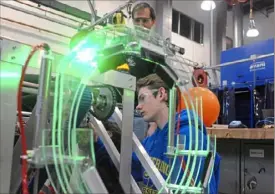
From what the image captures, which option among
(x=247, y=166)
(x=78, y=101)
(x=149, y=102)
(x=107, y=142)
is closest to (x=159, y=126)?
(x=149, y=102)

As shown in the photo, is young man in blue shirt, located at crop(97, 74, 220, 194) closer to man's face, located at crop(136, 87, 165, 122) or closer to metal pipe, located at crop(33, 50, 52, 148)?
man's face, located at crop(136, 87, 165, 122)

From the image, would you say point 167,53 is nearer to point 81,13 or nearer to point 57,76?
point 57,76

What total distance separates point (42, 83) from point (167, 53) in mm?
288

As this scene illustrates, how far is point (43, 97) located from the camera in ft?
1.85

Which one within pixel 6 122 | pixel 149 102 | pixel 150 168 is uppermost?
pixel 149 102

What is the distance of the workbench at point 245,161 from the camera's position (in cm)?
218

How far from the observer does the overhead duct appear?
7.04 m

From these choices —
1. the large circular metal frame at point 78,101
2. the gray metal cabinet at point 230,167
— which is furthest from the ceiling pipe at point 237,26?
the large circular metal frame at point 78,101

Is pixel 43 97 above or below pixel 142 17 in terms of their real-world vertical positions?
below

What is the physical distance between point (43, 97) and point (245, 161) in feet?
6.98

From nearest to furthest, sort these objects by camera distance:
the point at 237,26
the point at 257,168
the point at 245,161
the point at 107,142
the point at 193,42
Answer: the point at 107,142 → the point at 257,168 → the point at 245,161 → the point at 237,26 → the point at 193,42

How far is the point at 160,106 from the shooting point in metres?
1.32

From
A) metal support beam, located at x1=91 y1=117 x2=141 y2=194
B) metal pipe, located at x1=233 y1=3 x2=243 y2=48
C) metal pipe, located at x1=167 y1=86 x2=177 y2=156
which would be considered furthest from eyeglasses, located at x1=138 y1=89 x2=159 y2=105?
metal pipe, located at x1=233 y1=3 x2=243 y2=48

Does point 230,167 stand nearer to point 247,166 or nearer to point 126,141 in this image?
point 247,166
